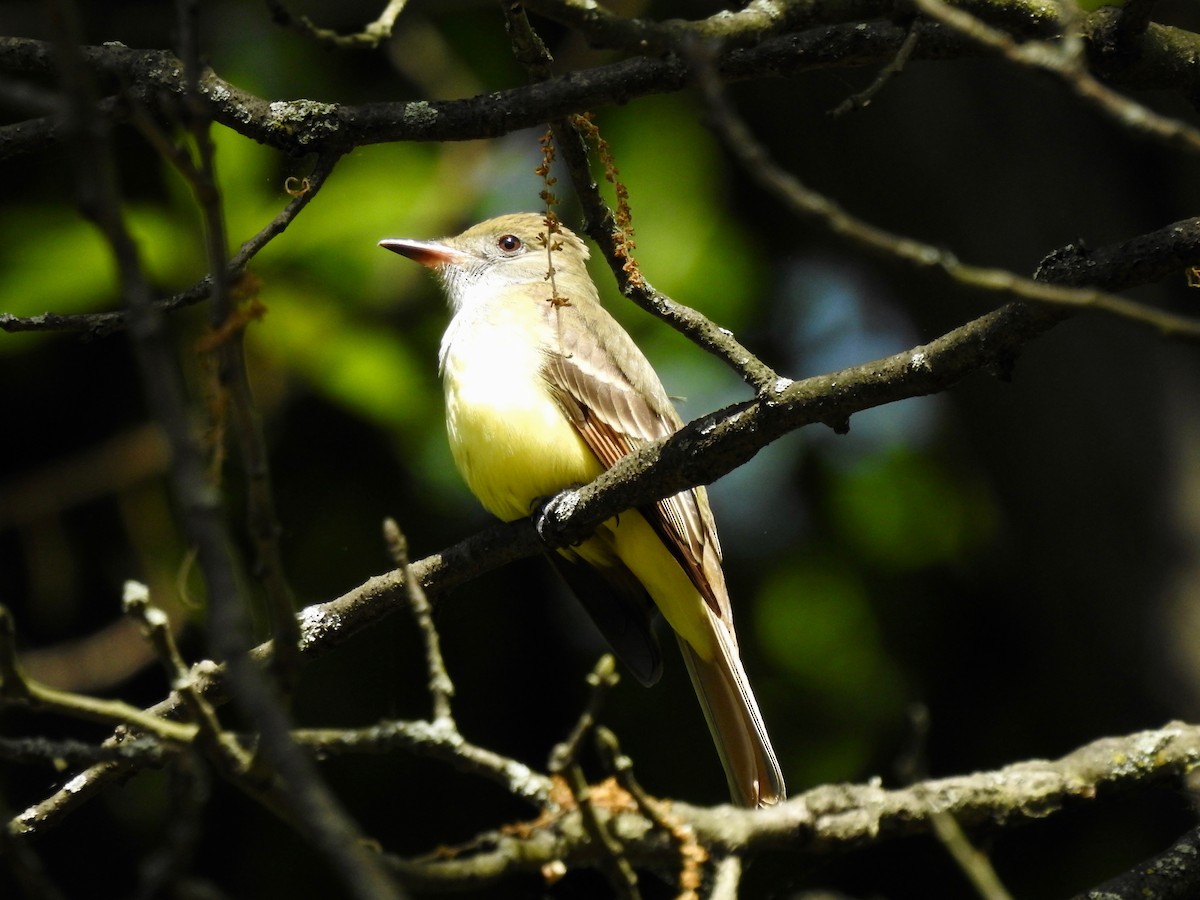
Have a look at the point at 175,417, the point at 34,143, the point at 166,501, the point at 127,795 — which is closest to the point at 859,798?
the point at 175,417

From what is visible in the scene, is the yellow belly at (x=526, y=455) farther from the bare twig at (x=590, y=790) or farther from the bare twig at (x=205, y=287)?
the bare twig at (x=590, y=790)

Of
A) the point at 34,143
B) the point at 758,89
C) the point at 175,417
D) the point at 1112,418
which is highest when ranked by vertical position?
the point at 758,89

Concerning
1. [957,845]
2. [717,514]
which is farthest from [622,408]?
[957,845]

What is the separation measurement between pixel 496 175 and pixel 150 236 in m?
1.64

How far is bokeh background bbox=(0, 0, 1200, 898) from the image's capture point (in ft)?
20.1

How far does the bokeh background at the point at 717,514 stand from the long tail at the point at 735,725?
4.30ft

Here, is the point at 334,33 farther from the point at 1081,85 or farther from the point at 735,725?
the point at 735,725

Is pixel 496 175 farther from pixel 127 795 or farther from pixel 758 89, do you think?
pixel 127 795

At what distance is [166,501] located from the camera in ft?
20.4

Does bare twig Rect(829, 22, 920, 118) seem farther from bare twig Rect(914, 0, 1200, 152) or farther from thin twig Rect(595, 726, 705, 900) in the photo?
thin twig Rect(595, 726, 705, 900)

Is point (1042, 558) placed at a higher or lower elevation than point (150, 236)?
lower

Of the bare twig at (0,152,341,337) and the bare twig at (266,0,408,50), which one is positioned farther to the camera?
the bare twig at (0,152,341,337)

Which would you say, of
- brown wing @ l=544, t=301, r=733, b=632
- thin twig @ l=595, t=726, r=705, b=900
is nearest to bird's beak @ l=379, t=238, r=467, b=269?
brown wing @ l=544, t=301, r=733, b=632

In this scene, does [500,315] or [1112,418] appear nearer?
[500,315]
